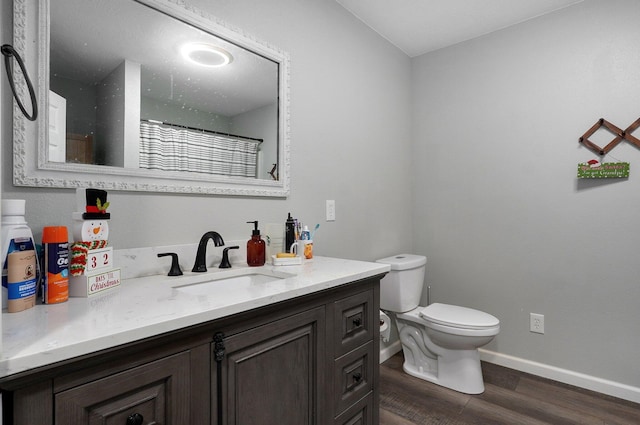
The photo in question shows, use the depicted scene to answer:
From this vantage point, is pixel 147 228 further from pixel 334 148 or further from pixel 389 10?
pixel 389 10

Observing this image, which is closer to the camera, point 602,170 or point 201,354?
point 201,354

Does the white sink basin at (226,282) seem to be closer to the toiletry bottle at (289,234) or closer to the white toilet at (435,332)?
the toiletry bottle at (289,234)

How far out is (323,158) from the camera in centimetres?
197

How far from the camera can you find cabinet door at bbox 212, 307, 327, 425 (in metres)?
0.87

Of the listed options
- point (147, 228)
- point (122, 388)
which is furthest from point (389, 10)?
point (122, 388)

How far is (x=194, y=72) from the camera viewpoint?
138 cm

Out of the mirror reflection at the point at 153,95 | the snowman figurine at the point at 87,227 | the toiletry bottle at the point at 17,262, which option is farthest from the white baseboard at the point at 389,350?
the toiletry bottle at the point at 17,262

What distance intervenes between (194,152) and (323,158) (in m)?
0.80

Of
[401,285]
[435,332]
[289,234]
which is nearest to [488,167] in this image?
[401,285]

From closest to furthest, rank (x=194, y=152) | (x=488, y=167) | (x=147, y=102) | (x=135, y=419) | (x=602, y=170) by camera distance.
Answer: (x=135, y=419), (x=147, y=102), (x=194, y=152), (x=602, y=170), (x=488, y=167)

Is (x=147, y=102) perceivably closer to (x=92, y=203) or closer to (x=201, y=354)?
(x=92, y=203)

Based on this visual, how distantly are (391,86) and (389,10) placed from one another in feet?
1.82

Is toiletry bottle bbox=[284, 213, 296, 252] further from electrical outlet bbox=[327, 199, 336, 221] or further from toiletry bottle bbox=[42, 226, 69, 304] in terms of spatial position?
toiletry bottle bbox=[42, 226, 69, 304]

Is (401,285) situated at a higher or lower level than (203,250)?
lower
